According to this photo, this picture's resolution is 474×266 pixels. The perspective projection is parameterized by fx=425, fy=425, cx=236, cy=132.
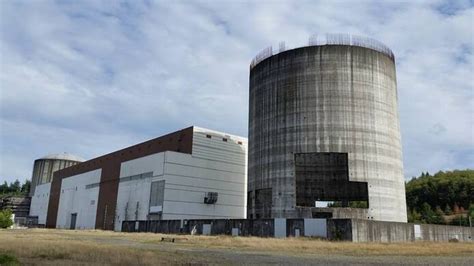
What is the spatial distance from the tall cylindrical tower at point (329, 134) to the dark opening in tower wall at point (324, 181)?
0.45 feet

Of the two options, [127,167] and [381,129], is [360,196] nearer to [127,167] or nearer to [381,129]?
[381,129]

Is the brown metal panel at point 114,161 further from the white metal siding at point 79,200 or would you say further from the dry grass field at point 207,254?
the dry grass field at point 207,254

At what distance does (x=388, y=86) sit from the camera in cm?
5509

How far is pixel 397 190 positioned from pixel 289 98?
1746 cm

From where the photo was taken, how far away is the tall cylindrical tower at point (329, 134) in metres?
50.8

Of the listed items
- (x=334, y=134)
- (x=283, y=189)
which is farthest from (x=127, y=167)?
(x=334, y=134)

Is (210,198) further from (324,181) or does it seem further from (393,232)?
(393,232)

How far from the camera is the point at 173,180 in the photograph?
66125 millimetres

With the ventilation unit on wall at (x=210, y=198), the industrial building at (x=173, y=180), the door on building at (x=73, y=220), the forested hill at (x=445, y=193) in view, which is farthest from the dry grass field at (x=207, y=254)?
the forested hill at (x=445, y=193)

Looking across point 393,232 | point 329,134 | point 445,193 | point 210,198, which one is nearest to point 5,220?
point 210,198

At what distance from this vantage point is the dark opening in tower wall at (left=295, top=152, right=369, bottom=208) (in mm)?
55500

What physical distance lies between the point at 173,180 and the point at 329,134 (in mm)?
26614

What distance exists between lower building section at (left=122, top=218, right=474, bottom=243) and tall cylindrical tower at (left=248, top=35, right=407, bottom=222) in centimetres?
583

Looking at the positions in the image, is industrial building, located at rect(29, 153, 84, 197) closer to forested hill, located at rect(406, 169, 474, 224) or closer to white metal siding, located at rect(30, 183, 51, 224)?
white metal siding, located at rect(30, 183, 51, 224)
